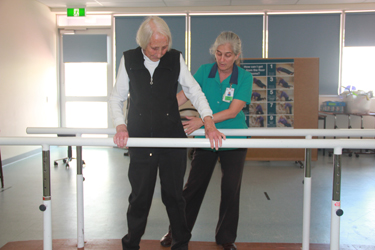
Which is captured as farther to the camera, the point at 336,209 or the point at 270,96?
the point at 270,96

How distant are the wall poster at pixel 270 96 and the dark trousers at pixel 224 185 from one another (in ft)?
10.1

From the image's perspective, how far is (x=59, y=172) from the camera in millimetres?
4453

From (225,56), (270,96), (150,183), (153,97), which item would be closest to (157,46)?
(153,97)

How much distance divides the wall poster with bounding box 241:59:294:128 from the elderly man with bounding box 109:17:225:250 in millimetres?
3489

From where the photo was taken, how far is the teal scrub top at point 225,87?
183 centimetres

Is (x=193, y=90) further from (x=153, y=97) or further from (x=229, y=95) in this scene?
(x=229, y=95)

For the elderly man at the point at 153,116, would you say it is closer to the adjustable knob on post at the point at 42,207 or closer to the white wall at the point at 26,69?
the adjustable knob on post at the point at 42,207

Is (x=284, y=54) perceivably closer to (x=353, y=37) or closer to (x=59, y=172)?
(x=353, y=37)

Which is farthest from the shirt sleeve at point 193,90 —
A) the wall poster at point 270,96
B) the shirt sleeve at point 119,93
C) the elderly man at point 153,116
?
the wall poster at point 270,96

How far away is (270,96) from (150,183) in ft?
12.3

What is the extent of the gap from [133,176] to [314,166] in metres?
4.18

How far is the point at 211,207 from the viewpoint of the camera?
3.02 meters

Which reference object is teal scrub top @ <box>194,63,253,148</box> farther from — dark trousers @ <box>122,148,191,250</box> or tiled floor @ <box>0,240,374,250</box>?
tiled floor @ <box>0,240,374,250</box>

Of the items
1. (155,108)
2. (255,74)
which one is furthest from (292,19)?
(155,108)
